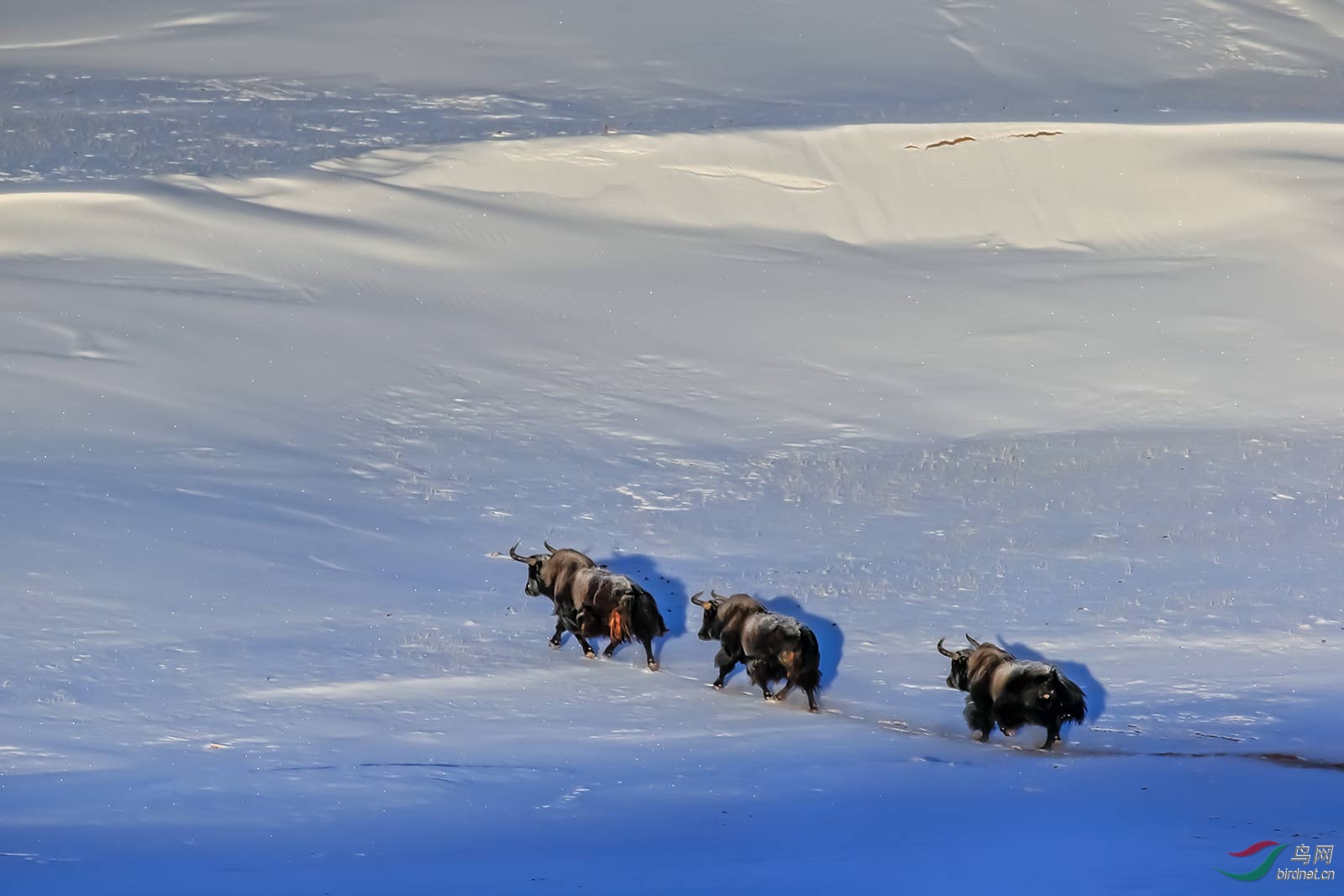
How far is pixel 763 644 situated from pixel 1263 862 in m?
2.65

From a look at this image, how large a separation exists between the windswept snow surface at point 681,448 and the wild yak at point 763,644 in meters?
0.23

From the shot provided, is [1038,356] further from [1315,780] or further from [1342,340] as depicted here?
[1315,780]

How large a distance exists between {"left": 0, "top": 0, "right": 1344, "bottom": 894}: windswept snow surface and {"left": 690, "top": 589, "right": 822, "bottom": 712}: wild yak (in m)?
0.23

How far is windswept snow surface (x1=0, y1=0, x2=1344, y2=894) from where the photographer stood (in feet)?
24.3

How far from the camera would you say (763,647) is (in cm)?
802

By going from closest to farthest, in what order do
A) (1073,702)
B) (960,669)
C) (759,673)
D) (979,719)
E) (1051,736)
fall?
(1073,702) < (1051,736) < (979,719) < (960,669) < (759,673)

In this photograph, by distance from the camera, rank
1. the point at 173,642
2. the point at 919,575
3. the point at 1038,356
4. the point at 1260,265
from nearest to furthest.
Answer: the point at 173,642 → the point at 919,575 → the point at 1038,356 → the point at 1260,265

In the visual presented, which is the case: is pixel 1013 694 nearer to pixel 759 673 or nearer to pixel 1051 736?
pixel 1051 736

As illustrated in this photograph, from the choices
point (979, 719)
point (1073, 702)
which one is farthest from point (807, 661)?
point (1073, 702)

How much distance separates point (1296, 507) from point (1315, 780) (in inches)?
Answer: 111

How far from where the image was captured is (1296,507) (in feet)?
32.4

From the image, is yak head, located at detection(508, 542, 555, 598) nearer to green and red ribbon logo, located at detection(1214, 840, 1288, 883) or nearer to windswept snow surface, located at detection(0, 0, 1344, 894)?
windswept snow surface, located at detection(0, 0, 1344, 894)

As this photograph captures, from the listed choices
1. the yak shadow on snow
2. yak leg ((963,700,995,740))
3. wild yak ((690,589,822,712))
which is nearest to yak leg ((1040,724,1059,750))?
yak leg ((963,700,995,740))

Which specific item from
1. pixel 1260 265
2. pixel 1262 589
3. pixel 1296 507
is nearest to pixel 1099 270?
pixel 1260 265
